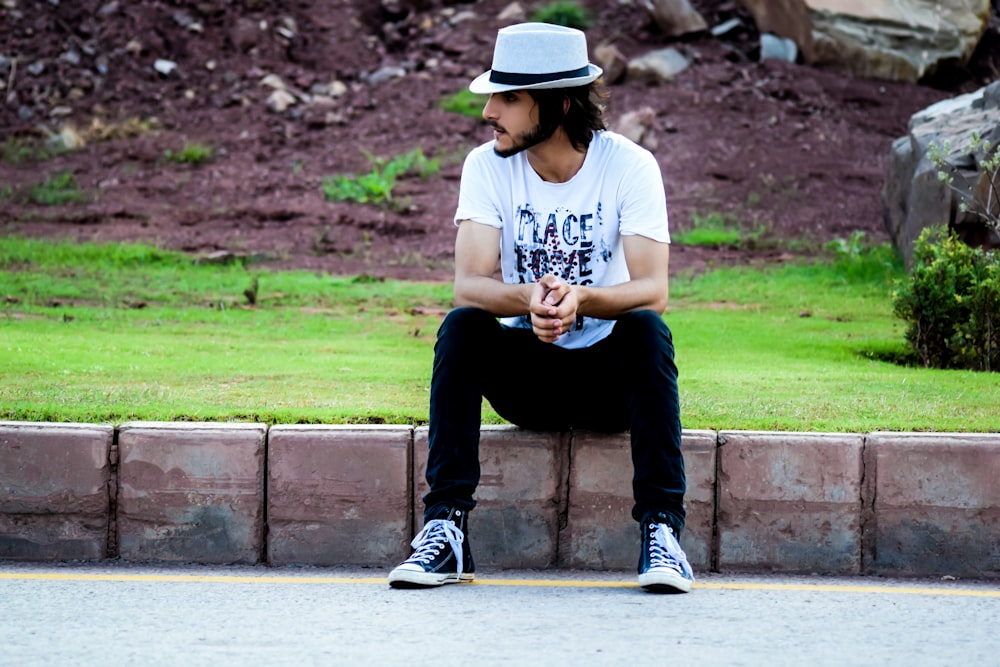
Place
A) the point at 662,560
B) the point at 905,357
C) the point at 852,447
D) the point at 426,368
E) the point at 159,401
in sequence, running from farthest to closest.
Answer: the point at 905,357
the point at 426,368
the point at 159,401
the point at 852,447
the point at 662,560

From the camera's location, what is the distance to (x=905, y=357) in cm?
765

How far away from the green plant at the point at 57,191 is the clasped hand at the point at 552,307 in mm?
10921

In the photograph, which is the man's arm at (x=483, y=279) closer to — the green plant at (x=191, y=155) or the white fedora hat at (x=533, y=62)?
the white fedora hat at (x=533, y=62)

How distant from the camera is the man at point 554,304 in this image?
4.21m

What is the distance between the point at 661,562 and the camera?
162 inches

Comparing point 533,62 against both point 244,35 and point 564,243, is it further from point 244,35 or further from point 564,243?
point 244,35

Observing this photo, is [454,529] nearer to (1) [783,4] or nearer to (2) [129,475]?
(2) [129,475]

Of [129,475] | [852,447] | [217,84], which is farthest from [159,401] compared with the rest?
[217,84]

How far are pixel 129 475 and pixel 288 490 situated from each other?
52 centimetres

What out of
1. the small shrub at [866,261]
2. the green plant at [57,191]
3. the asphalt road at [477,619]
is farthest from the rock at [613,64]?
the asphalt road at [477,619]

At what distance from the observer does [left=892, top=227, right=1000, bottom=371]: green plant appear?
281 inches

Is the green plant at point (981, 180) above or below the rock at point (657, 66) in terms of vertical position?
below

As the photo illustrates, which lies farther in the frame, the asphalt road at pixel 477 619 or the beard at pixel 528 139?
the beard at pixel 528 139

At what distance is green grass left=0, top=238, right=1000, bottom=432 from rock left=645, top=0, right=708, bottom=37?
629 centimetres
